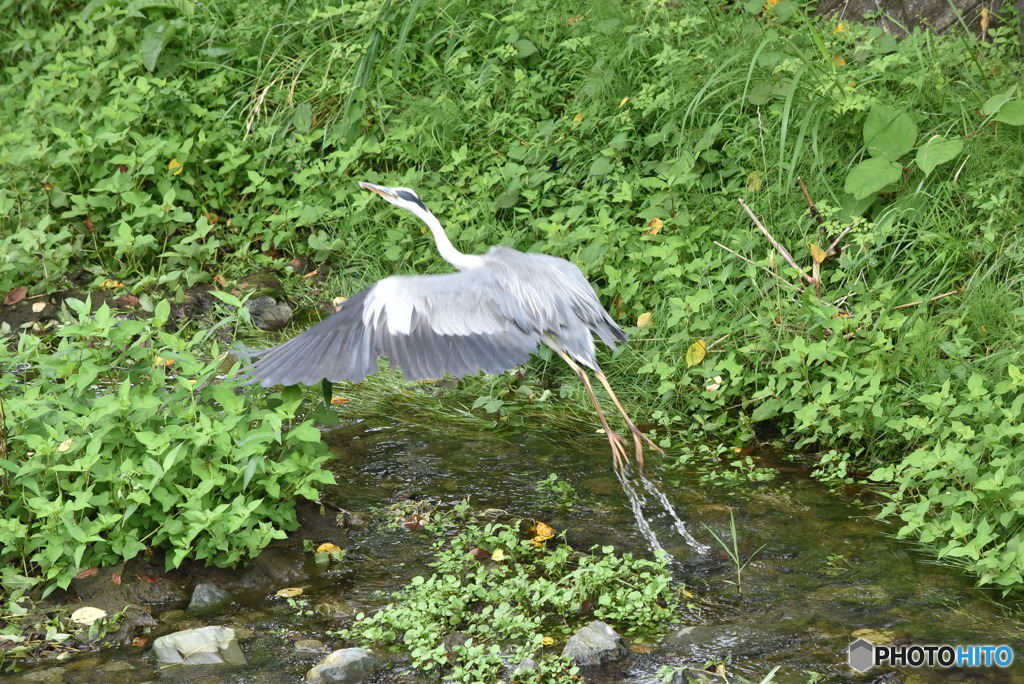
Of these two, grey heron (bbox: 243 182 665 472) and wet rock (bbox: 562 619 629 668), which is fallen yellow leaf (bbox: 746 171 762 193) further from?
wet rock (bbox: 562 619 629 668)

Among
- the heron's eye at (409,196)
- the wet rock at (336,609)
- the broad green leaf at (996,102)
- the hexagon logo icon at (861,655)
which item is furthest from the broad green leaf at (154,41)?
the hexagon logo icon at (861,655)

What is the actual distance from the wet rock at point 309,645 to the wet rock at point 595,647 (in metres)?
0.80

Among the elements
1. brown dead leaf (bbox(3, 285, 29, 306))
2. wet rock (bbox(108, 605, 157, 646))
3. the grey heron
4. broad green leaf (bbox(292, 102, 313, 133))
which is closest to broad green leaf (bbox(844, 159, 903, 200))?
the grey heron

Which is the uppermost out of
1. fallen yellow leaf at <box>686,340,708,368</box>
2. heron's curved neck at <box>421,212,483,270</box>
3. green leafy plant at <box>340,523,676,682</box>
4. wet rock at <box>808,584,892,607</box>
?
heron's curved neck at <box>421,212,483,270</box>

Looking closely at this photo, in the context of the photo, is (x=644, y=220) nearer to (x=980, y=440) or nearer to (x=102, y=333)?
(x=980, y=440)

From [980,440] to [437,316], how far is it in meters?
2.16

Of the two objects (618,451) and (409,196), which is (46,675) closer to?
(618,451)

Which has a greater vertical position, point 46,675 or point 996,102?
point 996,102

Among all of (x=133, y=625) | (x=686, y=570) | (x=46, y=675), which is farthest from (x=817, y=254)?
(x=46, y=675)

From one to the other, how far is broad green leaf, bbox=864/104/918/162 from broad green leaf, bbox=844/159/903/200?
73 millimetres

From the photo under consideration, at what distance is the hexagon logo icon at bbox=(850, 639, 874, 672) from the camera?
325 cm

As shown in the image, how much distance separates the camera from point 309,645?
11.3 ft

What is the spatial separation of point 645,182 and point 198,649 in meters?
3.40

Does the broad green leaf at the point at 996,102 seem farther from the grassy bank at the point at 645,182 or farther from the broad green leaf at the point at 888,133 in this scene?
the broad green leaf at the point at 888,133
